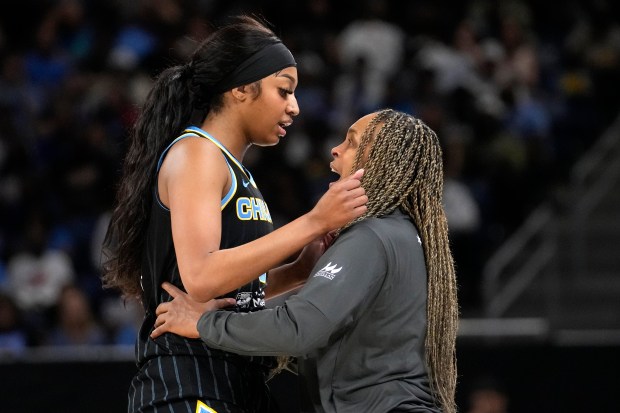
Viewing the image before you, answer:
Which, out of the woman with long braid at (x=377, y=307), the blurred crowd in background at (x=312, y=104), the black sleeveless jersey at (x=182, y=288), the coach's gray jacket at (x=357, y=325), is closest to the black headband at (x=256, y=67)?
the black sleeveless jersey at (x=182, y=288)

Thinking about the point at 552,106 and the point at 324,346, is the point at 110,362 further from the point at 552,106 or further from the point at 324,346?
the point at 552,106

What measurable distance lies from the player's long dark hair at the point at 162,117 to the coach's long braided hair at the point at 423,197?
0.52 metres

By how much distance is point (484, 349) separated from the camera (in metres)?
6.03

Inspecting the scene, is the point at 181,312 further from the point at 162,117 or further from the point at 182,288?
the point at 162,117

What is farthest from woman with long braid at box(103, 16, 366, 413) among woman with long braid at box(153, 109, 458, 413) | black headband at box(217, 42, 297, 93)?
woman with long braid at box(153, 109, 458, 413)

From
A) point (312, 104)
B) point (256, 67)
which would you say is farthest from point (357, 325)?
point (312, 104)

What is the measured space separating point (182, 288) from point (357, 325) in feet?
1.91

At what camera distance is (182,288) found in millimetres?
3443

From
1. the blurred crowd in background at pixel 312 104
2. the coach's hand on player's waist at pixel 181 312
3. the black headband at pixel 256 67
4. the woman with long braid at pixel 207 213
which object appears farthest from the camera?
the blurred crowd in background at pixel 312 104

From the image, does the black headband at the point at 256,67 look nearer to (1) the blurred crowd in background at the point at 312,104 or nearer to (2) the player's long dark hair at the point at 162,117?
(2) the player's long dark hair at the point at 162,117

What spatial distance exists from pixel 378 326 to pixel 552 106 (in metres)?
7.29

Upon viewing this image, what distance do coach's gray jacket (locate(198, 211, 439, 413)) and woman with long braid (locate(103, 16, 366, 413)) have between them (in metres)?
0.12

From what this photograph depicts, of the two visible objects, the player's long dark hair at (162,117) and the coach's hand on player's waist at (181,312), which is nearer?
the coach's hand on player's waist at (181,312)

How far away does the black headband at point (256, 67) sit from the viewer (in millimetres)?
3512
